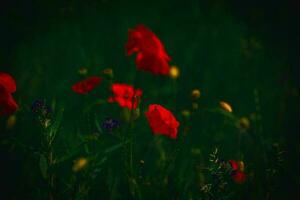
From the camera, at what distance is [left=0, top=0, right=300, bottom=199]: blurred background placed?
84.9 inches

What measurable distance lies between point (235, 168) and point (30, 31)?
2.37 meters

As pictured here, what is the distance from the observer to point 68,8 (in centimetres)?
226

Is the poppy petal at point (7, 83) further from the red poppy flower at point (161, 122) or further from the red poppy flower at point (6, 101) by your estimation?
the red poppy flower at point (161, 122)

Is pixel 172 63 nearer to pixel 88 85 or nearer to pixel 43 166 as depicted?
pixel 88 85

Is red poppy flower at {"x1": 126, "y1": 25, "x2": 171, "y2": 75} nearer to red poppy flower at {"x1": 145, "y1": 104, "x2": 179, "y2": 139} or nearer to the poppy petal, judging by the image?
red poppy flower at {"x1": 145, "y1": 104, "x2": 179, "y2": 139}

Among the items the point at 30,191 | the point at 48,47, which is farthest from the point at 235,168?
the point at 48,47

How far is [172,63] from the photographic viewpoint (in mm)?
3119

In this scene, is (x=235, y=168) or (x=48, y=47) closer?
(x=235, y=168)

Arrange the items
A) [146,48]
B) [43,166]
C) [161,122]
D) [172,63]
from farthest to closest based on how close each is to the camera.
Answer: [172,63]
[146,48]
[161,122]
[43,166]

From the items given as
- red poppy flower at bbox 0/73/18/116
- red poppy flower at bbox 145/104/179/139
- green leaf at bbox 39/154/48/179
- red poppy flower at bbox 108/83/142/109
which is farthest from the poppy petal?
red poppy flower at bbox 145/104/179/139

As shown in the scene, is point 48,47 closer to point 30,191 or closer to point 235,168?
point 30,191

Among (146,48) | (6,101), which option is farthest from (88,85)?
(6,101)

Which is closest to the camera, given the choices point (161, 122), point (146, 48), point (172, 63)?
point (161, 122)

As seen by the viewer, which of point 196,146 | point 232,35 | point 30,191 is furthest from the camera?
point 232,35
